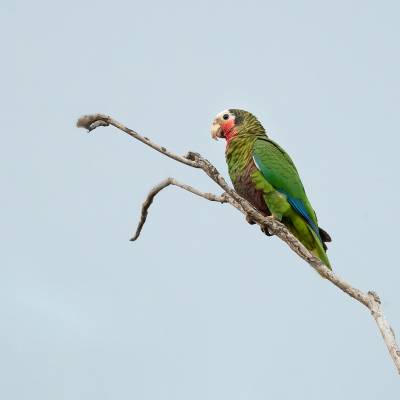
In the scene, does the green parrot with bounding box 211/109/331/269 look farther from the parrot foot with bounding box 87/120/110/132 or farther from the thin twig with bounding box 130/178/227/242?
the parrot foot with bounding box 87/120/110/132

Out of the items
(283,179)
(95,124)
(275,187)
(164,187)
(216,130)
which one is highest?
(216,130)

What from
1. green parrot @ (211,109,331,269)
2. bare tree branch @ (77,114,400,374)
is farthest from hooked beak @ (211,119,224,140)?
bare tree branch @ (77,114,400,374)

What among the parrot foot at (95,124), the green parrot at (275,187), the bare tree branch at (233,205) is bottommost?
the bare tree branch at (233,205)

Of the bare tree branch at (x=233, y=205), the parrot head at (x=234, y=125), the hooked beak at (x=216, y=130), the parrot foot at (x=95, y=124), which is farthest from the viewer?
the hooked beak at (x=216, y=130)

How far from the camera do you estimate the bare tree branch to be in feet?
12.1

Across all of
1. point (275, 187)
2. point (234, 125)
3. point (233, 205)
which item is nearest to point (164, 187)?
point (233, 205)

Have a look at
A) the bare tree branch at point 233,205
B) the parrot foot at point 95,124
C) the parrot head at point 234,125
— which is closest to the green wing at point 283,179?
the parrot head at point 234,125

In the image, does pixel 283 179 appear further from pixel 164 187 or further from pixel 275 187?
pixel 164 187

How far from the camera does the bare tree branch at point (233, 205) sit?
369cm

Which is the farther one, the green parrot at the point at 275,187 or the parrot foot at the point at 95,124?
the green parrot at the point at 275,187

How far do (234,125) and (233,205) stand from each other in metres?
2.76

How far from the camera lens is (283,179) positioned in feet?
22.8

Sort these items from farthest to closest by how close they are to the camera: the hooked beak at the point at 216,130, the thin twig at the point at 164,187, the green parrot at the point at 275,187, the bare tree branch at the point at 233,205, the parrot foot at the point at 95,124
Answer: the hooked beak at the point at 216,130
the green parrot at the point at 275,187
the parrot foot at the point at 95,124
the thin twig at the point at 164,187
the bare tree branch at the point at 233,205

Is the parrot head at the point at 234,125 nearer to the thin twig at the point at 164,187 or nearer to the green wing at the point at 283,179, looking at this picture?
the green wing at the point at 283,179
